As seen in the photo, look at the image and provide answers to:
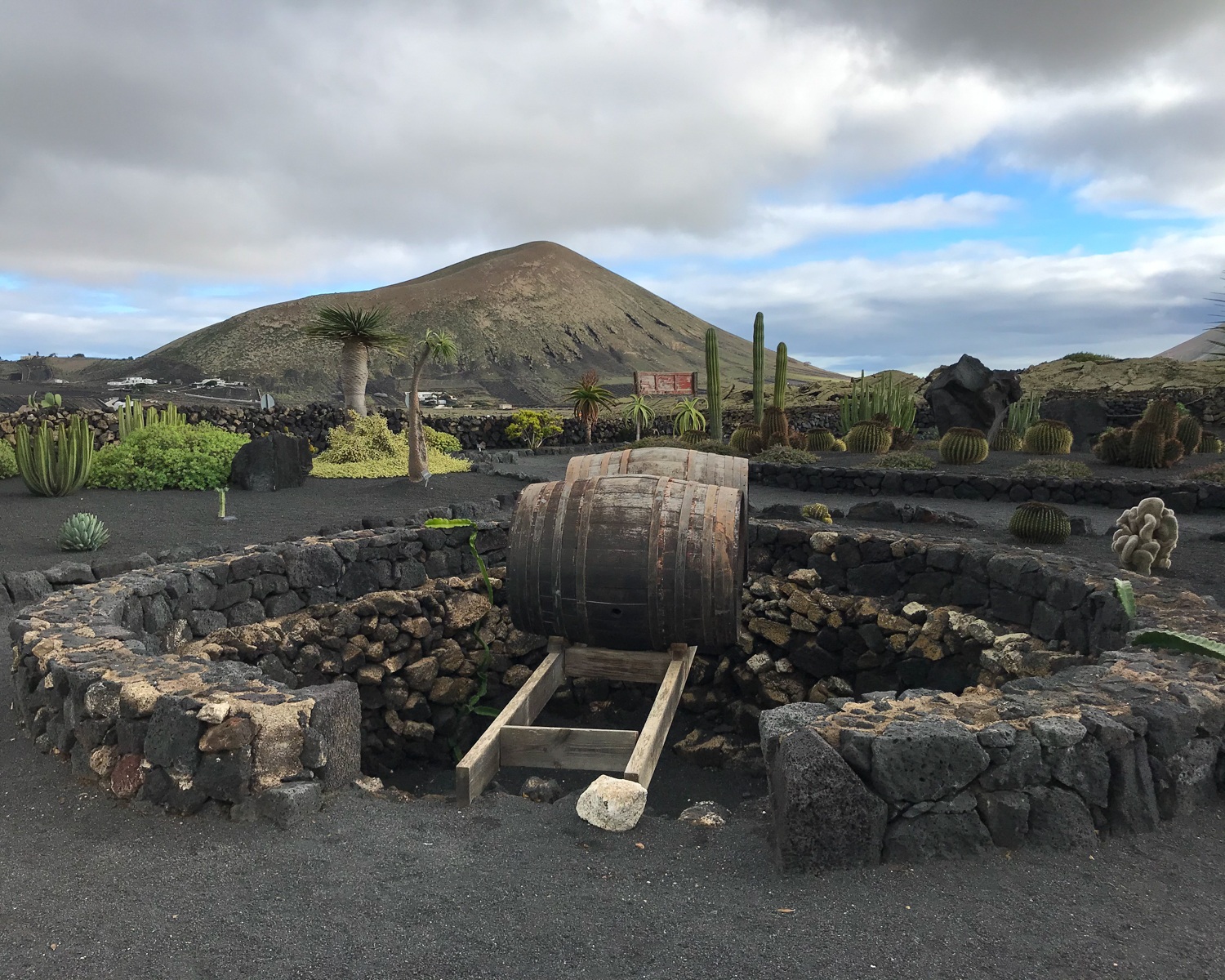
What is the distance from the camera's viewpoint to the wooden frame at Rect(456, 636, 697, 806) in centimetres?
427

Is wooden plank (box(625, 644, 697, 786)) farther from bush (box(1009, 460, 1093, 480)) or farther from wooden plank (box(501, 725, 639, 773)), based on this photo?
bush (box(1009, 460, 1093, 480))

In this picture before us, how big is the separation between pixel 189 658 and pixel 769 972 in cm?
348

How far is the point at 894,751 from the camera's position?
3.17m

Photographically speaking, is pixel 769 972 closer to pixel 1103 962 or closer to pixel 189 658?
pixel 1103 962

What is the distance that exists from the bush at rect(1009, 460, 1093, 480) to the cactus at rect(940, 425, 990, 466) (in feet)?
4.22

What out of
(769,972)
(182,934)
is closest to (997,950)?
(769,972)

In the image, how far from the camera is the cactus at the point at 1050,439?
19.7 metres

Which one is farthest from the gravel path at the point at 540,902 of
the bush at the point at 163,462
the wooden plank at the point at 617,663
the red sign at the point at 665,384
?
the red sign at the point at 665,384

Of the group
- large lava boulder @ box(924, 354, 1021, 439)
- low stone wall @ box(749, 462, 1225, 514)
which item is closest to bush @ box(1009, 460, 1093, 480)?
low stone wall @ box(749, 462, 1225, 514)

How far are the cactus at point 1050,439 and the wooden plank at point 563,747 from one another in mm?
18483

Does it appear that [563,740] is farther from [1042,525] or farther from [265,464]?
[265,464]

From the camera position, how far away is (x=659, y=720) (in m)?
4.89

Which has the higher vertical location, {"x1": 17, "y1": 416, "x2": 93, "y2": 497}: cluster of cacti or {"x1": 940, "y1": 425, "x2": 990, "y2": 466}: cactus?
{"x1": 940, "y1": 425, "x2": 990, "y2": 466}: cactus

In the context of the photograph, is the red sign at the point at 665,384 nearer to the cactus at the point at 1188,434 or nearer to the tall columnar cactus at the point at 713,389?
the tall columnar cactus at the point at 713,389
